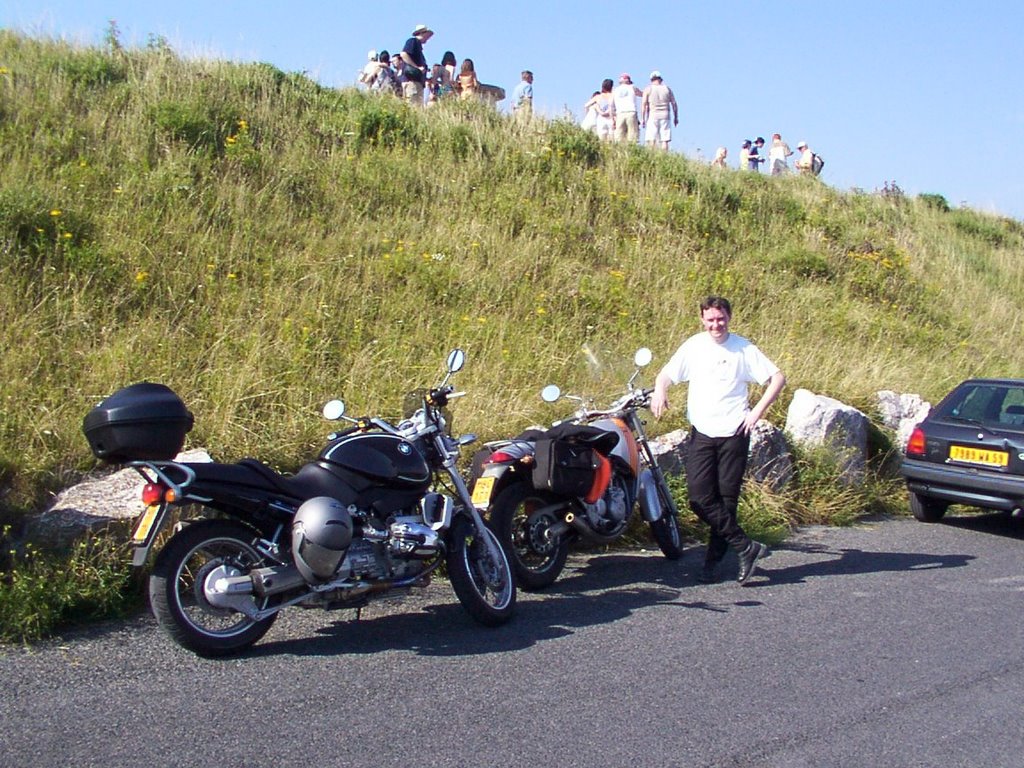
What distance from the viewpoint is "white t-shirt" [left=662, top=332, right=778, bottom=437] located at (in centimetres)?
708

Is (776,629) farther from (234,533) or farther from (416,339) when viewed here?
(416,339)

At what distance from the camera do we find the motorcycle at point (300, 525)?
16.3 feet

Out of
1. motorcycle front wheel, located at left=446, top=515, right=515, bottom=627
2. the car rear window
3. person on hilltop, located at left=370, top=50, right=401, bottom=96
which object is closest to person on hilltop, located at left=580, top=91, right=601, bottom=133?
person on hilltop, located at left=370, top=50, right=401, bottom=96

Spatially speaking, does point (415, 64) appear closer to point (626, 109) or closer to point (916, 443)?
point (626, 109)

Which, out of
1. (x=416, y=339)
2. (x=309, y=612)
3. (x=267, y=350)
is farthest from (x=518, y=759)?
(x=416, y=339)

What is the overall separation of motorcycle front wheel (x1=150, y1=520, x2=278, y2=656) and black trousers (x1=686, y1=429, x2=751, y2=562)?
A: 302 centimetres

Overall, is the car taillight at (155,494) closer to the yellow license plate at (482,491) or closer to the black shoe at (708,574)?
the yellow license plate at (482,491)

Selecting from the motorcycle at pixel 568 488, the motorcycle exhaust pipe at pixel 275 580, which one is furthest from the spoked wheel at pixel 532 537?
the motorcycle exhaust pipe at pixel 275 580

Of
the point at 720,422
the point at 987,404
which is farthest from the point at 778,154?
the point at 720,422

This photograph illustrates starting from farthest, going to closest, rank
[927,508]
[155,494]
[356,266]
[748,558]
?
[356,266] < [927,508] < [748,558] < [155,494]

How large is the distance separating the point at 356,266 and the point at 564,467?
509cm

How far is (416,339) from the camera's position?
398 inches

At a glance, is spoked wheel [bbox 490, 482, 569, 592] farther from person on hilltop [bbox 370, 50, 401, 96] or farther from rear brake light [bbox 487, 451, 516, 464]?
person on hilltop [bbox 370, 50, 401, 96]

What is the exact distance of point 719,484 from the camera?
7.06m
